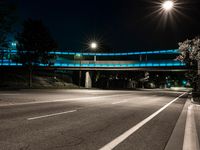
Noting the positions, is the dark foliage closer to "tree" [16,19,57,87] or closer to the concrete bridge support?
"tree" [16,19,57,87]

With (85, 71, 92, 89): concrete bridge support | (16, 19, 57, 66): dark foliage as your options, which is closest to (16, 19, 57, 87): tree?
(16, 19, 57, 66): dark foliage

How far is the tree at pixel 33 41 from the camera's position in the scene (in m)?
37.1

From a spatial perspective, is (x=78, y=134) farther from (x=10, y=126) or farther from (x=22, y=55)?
(x=22, y=55)

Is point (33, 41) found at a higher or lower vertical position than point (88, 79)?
higher

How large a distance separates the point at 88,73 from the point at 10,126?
59.2m

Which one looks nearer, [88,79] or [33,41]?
[33,41]

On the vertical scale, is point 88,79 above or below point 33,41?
below

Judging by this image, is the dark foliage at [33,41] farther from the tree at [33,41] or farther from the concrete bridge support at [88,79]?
the concrete bridge support at [88,79]

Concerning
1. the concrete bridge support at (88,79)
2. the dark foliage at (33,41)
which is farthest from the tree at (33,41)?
the concrete bridge support at (88,79)

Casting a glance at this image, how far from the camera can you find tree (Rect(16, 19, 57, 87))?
3706cm

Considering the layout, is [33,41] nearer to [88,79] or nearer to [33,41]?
[33,41]

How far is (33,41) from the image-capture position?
37156mm

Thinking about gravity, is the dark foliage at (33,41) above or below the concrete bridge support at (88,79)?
above

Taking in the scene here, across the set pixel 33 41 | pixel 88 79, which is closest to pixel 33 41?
pixel 33 41
